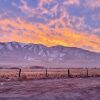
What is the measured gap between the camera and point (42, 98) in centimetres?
2230

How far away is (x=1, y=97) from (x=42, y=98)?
307 centimetres

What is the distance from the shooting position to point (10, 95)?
898 inches

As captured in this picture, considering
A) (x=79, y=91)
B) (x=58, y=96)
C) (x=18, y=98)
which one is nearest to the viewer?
(x=18, y=98)

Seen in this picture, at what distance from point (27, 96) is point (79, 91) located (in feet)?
18.1

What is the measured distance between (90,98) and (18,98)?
5896 mm

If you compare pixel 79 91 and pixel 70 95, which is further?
pixel 79 91

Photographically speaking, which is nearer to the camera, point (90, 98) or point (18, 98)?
point (18, 98)

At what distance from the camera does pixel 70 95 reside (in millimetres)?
23953

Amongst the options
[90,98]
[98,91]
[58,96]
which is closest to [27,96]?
[58,96]

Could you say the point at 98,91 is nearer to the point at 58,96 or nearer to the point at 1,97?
the point at 58,96

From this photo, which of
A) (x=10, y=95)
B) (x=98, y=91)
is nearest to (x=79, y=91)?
(x=98, y=91)

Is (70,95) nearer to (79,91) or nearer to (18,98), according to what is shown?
(79,91)

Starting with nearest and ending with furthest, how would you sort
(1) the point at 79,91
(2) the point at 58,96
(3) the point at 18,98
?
(3) the point at 18,98 < (2) the point at 58,96 < (1) the point at 79,91

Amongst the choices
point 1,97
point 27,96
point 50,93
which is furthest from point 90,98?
point 1,97
